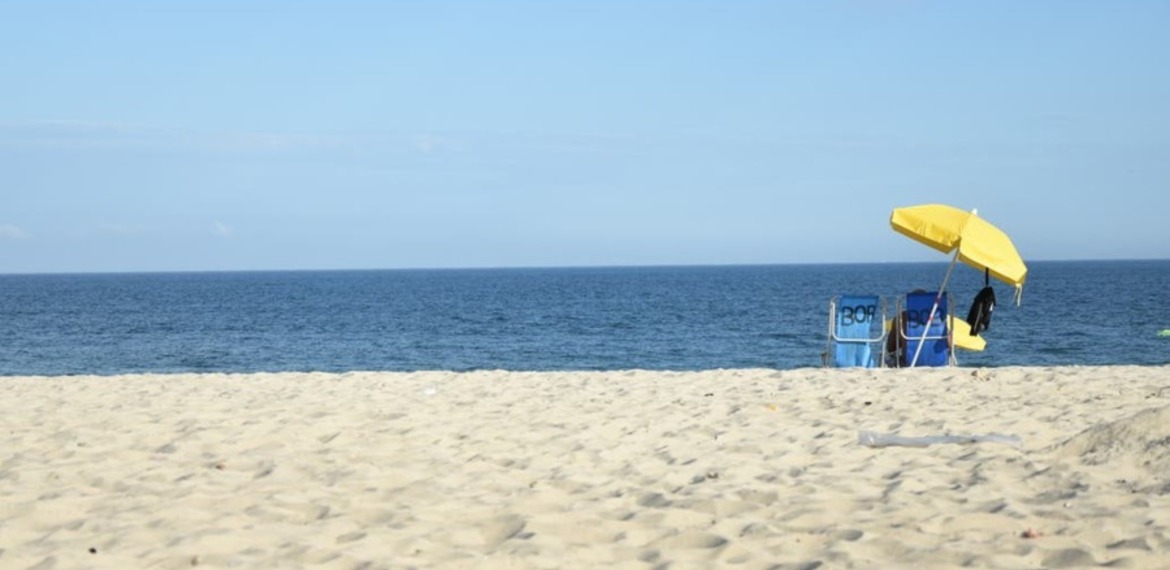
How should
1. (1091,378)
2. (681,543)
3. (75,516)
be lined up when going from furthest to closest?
(1091,378) → (75,516) → (681,543)

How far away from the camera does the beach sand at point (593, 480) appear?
16.3 ft

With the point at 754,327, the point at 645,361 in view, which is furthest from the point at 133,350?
the point at 754,327

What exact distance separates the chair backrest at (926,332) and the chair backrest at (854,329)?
338 mm

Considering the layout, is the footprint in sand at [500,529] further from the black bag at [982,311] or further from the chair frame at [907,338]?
the black bag at [982,311]

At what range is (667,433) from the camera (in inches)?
319

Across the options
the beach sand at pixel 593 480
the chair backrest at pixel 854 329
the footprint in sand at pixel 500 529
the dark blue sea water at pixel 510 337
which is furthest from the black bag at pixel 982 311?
the footprint in sand at pixel 500 529

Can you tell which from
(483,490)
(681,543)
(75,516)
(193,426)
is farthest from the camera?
(193,426)

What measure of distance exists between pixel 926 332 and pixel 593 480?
8184mm

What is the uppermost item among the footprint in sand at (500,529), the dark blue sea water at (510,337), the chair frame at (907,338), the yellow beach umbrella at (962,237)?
the yellow beach umbrella at (962,237)

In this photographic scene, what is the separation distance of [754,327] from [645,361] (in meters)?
10.8

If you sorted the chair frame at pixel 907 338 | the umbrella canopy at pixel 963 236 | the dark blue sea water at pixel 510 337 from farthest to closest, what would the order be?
the dark blue sea water at pixel 510 337, the chair frame at pixel 907 338, the umbrella canopy at pixel 963 236

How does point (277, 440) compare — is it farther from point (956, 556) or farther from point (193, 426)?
point (956, 556)

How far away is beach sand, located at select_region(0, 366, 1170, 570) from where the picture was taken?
496 cm

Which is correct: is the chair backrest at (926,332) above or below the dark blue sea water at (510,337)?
above
